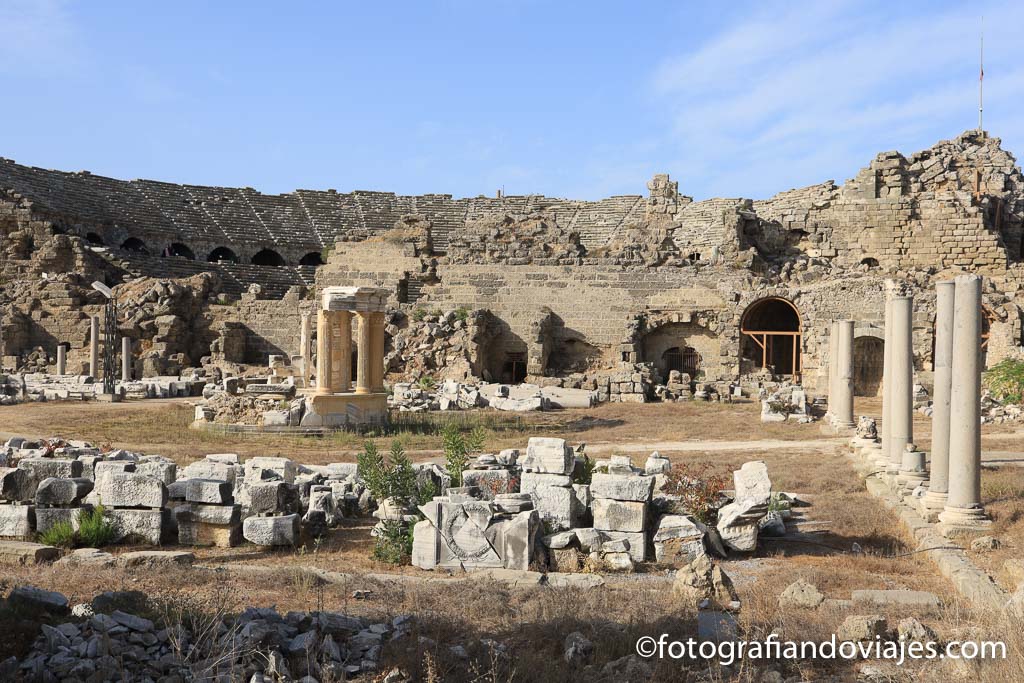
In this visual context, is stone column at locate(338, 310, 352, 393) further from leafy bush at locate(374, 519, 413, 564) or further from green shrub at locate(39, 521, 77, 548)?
leafy bush at locate(374, 519, 413, 564)

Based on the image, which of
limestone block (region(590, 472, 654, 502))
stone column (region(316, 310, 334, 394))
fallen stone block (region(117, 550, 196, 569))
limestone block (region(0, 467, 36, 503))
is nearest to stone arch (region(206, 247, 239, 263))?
stone column (region(316, 310, 334, 394))

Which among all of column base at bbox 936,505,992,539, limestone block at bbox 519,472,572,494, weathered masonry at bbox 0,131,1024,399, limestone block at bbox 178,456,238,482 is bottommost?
column base at bbox 936,505,992,539

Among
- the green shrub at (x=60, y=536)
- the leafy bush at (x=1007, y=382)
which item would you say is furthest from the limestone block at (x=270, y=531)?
the leafy bush at (x=1007, y=382)

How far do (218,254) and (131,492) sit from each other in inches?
1612

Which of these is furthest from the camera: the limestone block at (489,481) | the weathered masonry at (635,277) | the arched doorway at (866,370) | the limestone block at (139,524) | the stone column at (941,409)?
the weathered masonry at (635,277)

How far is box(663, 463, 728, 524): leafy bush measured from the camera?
361 inches

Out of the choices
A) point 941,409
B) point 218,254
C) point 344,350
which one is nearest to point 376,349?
point 344,350

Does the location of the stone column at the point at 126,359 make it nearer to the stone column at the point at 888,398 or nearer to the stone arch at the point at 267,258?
the stone arch at the point at 267,258

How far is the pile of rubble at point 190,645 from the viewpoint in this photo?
5.03 meters

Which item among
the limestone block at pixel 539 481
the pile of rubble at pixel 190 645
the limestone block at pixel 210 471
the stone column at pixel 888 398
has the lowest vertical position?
the pile of rubble at pixel 190 645

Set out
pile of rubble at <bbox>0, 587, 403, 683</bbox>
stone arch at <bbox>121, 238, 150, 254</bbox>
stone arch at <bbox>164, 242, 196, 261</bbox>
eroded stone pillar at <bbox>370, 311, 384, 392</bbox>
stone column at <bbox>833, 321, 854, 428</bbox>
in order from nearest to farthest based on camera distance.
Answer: pile of rubble at <bbox>0, 587, 403, 683</bbox>, stone column at <bbox>833, 321, 854, 428</bbox>, eroded stone pillar at <bbox>370, 311, 384, 392</bbox>, stone arch at <bbox>121, 238, 150, 254</bbox>, stone arch at <bbox>164, 242, 196, 261</bbox>

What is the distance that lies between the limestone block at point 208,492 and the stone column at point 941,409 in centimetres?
750

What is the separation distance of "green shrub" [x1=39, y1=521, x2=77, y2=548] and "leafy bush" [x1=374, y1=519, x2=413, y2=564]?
2.98 metres

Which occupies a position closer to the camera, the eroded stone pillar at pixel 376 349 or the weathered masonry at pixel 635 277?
the eroded stone pillar at pixel 376 349
